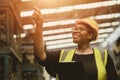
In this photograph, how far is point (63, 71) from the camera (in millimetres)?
2785

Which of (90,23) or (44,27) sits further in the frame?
(44,27)

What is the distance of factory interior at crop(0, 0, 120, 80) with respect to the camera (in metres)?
4.47

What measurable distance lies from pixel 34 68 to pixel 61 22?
6059 mm

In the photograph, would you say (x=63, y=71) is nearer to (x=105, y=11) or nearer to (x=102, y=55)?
(x=102, y=55)

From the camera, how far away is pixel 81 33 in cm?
A: 302

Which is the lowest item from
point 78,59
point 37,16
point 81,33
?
point 78,59

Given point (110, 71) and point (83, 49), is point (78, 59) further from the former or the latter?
point (110, 71)

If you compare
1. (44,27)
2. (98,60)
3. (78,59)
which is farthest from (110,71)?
→ (44,27)

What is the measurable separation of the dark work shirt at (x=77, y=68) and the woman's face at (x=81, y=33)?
16 centimetres

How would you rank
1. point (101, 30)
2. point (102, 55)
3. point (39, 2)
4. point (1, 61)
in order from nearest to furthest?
point (102, 55) < point (1, 61) < point (39, 2) < point (101, 30)

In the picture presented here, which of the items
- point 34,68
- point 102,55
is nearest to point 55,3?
point 34,68

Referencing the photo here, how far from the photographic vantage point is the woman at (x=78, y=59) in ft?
8.84

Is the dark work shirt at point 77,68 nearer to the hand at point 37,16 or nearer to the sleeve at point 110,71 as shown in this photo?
the sleeve at point 110,71

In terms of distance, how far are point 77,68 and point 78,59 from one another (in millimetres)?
223
